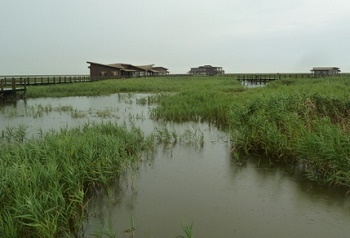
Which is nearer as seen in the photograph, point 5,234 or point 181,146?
point 5,234

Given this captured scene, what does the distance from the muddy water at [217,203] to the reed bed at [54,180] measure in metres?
0.37

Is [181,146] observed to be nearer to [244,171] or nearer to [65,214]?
[244,171]

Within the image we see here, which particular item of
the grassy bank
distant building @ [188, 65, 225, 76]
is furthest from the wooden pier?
distant building @ [188, 65, 225, 76]

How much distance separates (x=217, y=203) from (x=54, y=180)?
302 centimetres

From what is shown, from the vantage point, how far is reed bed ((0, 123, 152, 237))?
4.05 metres

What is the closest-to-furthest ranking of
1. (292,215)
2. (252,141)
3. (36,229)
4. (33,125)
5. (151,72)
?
(36,229), (292,215), (252,141), (33,125), (151,72)

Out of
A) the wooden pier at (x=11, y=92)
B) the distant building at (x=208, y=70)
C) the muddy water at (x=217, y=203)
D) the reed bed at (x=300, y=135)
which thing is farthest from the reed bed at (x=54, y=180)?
the distant building at (x=208, y=70)

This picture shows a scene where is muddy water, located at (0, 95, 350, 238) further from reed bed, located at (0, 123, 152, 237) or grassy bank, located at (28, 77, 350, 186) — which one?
grassy bank, located at (28, 77, 350, 186)

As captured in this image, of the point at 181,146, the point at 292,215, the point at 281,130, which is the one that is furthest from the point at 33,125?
the point at 292,215

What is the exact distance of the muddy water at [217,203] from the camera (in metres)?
4.52

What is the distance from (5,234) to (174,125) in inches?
366

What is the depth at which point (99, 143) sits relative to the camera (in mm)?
7387

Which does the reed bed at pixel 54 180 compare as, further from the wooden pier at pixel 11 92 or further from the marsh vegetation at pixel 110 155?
the wooden pier at pixel 11 92

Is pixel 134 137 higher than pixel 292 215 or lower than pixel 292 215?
higher
